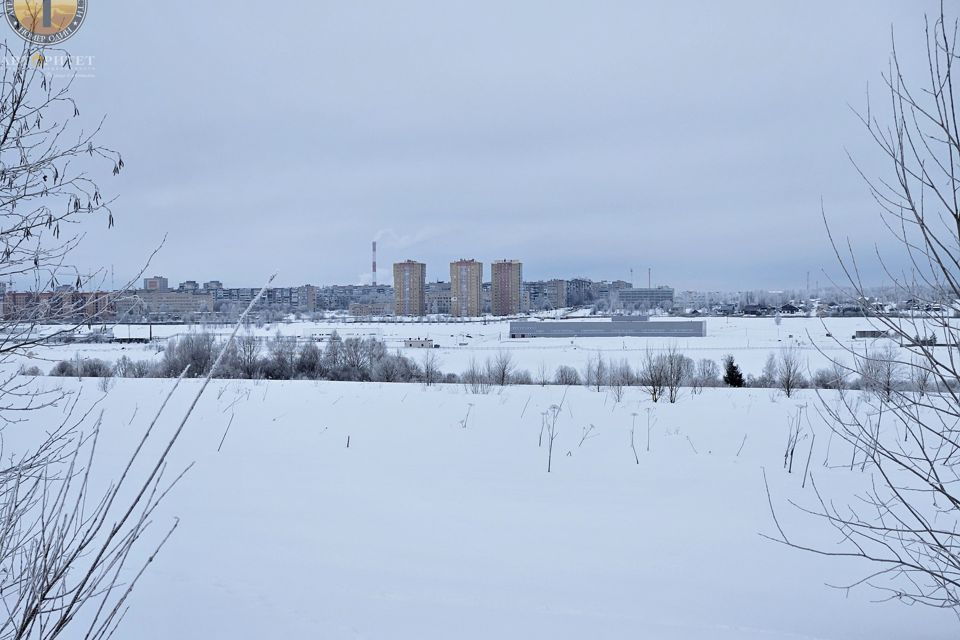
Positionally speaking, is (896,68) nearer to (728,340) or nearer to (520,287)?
(728,340)

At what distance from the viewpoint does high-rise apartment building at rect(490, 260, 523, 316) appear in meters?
99.1

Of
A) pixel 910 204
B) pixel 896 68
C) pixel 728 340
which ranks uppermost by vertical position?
pixel 896 68

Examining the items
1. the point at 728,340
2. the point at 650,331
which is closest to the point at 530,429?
the point at 728,340

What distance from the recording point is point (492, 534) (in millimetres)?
5945

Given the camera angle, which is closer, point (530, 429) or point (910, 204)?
point (910, 204)

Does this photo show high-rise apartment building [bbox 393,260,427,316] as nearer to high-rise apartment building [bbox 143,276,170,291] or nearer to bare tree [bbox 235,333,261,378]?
bare tree [bbox 235,333,261,378]

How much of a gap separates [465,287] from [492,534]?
290 ft

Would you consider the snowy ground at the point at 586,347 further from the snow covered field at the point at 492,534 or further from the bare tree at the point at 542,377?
the snow covered field at the point at 492,534

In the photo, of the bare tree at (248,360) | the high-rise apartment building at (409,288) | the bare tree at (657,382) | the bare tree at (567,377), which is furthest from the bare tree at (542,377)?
the high-rise apartment building at (409,288)

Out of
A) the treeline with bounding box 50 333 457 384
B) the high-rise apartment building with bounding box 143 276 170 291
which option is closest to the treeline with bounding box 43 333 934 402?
the treeline with bounding box 50 333 457 384

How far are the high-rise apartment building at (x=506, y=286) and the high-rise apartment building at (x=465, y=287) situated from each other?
372cm

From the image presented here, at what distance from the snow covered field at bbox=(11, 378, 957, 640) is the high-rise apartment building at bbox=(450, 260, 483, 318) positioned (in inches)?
3231

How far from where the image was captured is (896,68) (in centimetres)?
252

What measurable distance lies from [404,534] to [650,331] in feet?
172
